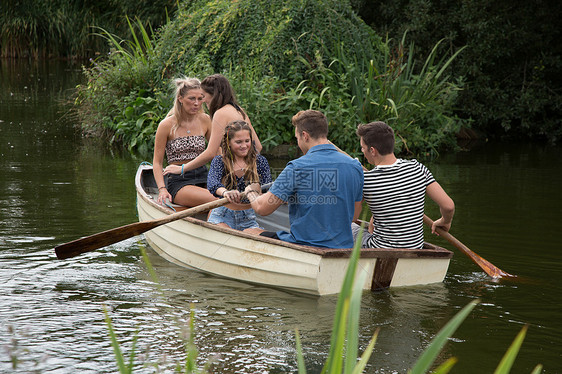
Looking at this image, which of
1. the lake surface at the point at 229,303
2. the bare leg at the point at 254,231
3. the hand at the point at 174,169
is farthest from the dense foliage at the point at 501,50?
the bare leg at the point at 254,231

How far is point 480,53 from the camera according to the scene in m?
13.9

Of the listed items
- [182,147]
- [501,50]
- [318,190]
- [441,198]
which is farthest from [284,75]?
[318,190]

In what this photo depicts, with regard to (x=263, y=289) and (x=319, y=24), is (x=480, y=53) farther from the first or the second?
(x=263, y=289)

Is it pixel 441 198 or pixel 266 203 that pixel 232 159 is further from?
pixel 441 198

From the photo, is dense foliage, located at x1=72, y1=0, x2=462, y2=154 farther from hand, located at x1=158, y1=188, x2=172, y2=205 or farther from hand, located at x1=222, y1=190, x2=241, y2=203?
hand, located at x1=222, y1=190, x2=241, y2=203

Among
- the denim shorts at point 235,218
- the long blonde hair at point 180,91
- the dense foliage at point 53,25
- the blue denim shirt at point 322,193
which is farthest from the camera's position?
the dense foliage at point 53,25

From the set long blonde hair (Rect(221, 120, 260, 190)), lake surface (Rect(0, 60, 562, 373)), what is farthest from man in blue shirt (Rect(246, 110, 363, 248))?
long blonde hair (Rect(221, 120, 260, 190))

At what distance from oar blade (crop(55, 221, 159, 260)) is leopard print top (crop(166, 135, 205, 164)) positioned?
117cm

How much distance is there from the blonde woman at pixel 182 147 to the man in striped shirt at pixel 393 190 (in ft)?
5.79

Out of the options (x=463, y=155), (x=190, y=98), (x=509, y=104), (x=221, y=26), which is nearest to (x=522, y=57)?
(x=509, y=104)

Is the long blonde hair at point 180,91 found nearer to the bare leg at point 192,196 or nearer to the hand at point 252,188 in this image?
the bare leg at point 192,196

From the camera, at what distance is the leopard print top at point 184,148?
20.8ft

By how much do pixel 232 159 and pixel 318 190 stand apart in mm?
1013

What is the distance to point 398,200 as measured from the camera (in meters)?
4.86
